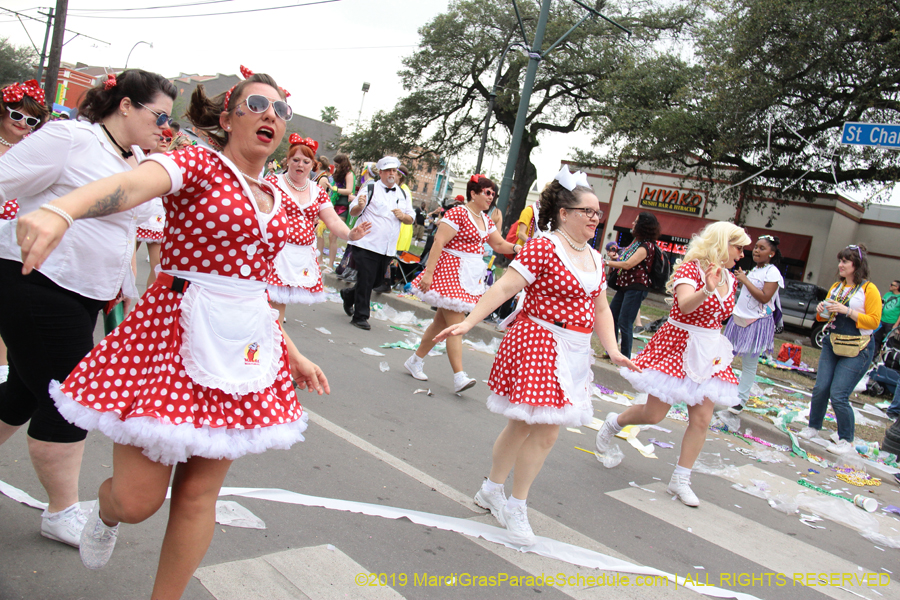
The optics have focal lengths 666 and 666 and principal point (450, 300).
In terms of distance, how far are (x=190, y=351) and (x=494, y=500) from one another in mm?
2171

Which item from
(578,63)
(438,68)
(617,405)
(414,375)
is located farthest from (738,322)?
(438,68)

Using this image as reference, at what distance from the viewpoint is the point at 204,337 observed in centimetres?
209

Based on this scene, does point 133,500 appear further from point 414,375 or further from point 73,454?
point 414,375

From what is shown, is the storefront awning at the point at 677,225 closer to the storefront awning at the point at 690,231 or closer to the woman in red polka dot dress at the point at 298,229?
the storefront awning at the point at 690,231

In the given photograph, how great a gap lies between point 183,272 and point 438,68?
95.0ft

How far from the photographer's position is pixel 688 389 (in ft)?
15.1

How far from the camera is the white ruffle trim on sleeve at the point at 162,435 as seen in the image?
1979mm

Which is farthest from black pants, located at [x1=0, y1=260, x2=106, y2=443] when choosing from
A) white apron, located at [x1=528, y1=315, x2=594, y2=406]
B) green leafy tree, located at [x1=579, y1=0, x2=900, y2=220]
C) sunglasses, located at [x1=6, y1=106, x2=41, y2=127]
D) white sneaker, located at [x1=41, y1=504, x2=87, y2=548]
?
green leafy tree, located at [x1=579, y1=0, x2=900, y2=220]

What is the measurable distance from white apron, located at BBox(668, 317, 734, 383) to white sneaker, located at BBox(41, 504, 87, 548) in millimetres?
3747

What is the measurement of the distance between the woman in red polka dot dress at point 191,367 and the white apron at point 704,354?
128 inches

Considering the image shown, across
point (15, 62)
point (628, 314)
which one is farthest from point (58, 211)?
point (15, 62)

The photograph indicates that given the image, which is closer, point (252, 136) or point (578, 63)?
point (252, 136)

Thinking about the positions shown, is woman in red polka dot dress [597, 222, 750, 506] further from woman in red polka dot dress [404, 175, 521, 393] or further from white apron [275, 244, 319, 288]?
white apron [275, 244, 319, 288]

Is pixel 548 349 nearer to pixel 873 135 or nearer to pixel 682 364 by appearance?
pixel 682 364
